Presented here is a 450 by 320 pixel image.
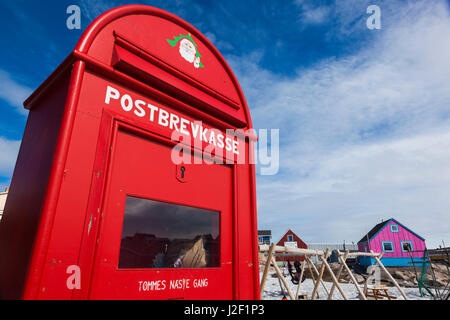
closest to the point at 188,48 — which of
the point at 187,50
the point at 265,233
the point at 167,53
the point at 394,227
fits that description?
the point at 187,50

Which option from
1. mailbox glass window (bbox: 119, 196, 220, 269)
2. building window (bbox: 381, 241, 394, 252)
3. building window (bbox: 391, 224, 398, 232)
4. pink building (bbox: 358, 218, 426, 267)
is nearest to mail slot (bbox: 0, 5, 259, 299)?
mailbox glass window (bbox: 119, 196, 220, 269)

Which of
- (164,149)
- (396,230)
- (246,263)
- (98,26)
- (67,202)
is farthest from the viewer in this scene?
(396,230)

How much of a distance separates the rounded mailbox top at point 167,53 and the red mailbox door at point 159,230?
25.6 inches

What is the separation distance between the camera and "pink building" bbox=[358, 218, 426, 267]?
24875 millimetres

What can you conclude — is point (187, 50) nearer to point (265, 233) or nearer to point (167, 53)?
point (167, 53)

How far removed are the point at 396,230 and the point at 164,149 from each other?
102 feet

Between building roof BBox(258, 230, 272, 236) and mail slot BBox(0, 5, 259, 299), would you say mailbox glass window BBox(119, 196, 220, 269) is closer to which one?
mail slot BBox(0, 5, 259, 299)

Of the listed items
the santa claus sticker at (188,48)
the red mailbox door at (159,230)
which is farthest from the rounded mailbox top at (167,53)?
the red mailbox door at (159,230)

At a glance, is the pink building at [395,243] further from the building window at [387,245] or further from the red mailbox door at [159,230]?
the red mailbox door at [159,230]

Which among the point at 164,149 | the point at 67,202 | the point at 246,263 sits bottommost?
the point at 246,263

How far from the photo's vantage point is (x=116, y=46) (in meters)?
2.17

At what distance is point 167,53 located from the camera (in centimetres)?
264
